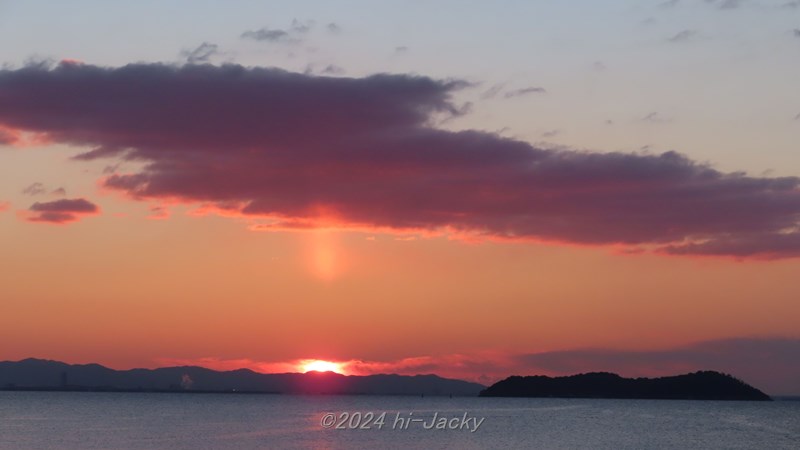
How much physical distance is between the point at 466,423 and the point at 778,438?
53.2m

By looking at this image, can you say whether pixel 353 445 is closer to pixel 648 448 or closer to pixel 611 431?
pixel 648 448

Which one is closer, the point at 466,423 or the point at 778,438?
the point at 778,438

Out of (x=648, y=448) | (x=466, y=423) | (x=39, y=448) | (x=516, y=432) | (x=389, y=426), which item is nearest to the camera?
(x=39, y=448)

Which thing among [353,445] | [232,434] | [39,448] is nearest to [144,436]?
[232,434]

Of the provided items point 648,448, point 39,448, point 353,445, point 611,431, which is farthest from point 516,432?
point 39,448

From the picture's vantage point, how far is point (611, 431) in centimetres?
15675

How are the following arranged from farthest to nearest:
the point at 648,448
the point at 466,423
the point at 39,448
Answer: the point at 466,423 → the point at 648,448 → the point at 39,448

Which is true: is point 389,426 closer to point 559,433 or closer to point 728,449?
point 559,433

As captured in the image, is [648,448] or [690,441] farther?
[690,441]

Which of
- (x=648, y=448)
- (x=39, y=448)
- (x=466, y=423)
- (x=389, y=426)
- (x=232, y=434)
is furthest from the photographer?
(x=466, y=423)

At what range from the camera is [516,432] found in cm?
14850

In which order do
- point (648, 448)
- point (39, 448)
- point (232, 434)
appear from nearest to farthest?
1. point (39, 448)
2. point (648, 448)
3. point (232, 434)

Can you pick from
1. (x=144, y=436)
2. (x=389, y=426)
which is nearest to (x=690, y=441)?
(x=389, y=426)

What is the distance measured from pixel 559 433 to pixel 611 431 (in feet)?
39.4
